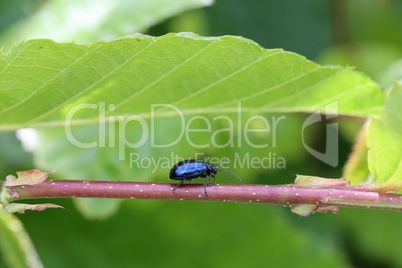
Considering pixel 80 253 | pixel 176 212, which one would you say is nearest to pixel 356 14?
pixel 176 212

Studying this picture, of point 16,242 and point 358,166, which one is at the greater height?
point 358,166

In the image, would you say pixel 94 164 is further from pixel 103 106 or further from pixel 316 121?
pixel 316 121

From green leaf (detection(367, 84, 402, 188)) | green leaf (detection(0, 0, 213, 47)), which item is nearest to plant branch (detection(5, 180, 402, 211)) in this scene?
green leaf (detection(367, 84, 402, 188))

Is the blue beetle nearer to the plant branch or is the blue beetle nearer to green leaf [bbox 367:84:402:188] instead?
the plant branch

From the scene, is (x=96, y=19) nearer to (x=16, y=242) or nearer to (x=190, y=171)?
(x=190, y=171)

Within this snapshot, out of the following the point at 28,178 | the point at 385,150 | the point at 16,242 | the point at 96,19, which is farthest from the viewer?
the point at 96,19

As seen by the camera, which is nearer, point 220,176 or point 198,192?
point 198,192

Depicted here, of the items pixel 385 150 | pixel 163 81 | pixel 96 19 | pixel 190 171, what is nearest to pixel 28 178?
pixel 163 81
